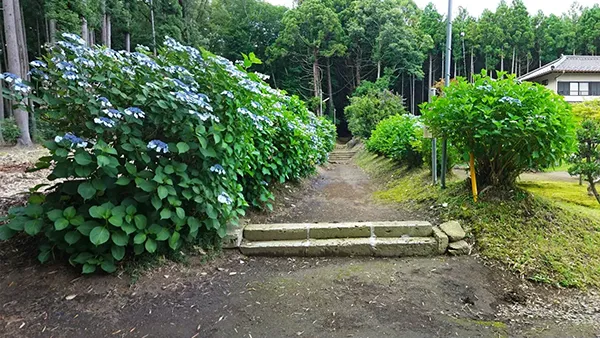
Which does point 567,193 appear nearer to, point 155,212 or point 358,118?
point 155,212

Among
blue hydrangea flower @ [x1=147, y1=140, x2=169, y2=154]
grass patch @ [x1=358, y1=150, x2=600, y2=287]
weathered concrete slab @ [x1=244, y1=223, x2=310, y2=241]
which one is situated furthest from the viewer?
weathered concrete slab @ [x1=244, y1=223, x2=310, y2=241]

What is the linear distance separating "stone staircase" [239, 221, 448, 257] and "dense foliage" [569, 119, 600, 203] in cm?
255

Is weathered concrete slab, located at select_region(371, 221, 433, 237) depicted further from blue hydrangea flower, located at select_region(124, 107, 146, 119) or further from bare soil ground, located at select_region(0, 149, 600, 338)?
blue hydrangea flower, located at select_region(124, 107, 146, 119)

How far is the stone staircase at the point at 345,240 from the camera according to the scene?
2.64 meters

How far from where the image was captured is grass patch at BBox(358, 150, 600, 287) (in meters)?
2.32

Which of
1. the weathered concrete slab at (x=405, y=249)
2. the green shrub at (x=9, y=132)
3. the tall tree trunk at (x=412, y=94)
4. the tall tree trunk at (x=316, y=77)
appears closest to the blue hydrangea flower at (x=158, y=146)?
the weathered concrete slab at (x=405, y=249)

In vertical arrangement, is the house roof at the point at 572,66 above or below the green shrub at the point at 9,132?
above

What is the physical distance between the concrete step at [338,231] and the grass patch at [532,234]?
508 millimetres

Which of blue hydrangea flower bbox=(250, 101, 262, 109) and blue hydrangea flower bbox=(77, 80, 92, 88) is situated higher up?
blue hydrangea flower bbox=(77, 80, 92, 88)

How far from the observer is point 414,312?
1.84 metres

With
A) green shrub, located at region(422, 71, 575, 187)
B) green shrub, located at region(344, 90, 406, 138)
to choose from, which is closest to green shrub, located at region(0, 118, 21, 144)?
green shrub, located at region(422, 71, 575, 187)

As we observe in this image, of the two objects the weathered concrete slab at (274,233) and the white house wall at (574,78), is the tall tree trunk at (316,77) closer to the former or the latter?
the white house wall at (574,78)

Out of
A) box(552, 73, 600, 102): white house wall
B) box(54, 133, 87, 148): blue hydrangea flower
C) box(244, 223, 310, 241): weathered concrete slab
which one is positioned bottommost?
box(244, 223, 310, 241): weathered concrete slab

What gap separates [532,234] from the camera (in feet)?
8.84
